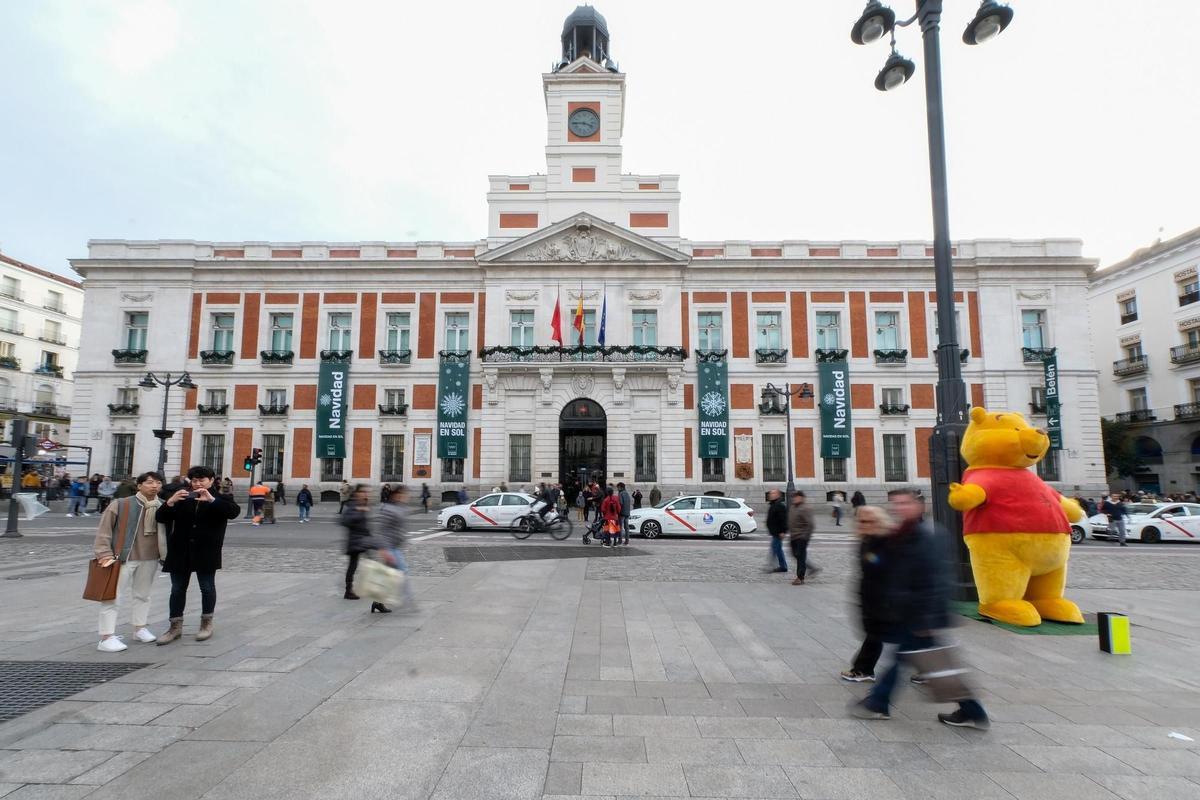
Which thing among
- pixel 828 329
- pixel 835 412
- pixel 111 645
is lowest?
pixel 111 645

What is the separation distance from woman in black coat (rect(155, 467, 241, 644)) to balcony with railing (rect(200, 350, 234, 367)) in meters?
29.6

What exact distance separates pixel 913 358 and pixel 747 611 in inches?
1082

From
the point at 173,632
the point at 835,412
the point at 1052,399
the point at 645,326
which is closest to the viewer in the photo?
the point at 173,632

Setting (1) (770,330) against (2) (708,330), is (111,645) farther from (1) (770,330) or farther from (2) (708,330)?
(1) (770,330)

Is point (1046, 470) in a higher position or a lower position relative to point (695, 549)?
higher

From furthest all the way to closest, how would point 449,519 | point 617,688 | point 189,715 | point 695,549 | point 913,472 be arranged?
point 913,472
point 449,519
point 695,549
point 617,688
point 189,715

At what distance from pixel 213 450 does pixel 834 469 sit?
3109 centimetres

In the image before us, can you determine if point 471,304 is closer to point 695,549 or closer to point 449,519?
Result: point 449,519

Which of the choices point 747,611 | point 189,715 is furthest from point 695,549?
point 189,715

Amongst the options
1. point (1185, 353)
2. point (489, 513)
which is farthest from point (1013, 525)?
point (1185, 353)

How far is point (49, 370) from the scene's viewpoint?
44969 mm

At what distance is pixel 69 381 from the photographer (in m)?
46.9

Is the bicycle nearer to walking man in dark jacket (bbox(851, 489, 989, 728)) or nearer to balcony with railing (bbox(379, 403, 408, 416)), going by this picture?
walking man in dark jacket (bbox(851, 489, 989, 728))

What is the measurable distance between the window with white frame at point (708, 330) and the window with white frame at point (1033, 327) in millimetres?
15467
